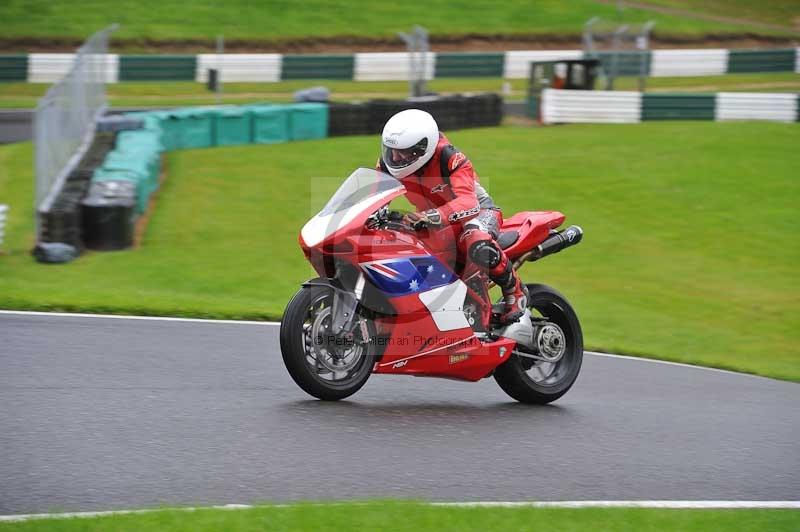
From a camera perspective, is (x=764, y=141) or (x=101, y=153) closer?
(x=101, y=153)

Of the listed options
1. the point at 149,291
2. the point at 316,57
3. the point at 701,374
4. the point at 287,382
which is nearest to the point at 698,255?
the point at 701,374

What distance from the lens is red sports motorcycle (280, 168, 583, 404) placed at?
262 inches

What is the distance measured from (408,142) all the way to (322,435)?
6.29 ft

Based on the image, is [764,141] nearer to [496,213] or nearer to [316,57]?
[316,57]

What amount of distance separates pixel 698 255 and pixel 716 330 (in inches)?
126

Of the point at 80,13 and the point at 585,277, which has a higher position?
the point at 80,13

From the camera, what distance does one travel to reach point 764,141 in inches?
888

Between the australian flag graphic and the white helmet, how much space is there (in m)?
0.60

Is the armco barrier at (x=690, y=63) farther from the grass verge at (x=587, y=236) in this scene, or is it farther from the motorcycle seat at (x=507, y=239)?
the motorcycle seat at (x=507, y=239)

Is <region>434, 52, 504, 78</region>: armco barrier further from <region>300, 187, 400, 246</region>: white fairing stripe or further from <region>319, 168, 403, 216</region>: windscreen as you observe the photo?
<region>300, 187, 400, 246</region>: white fairing stripe

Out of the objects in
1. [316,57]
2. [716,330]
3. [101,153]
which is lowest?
[716,330]

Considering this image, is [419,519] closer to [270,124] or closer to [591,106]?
[270,124]

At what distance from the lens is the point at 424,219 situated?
686cm

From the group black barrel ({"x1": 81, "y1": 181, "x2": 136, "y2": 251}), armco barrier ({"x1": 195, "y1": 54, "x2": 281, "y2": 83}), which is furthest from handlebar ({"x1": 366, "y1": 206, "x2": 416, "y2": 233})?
armco barrier ({"x1": 195, "y1": 54, "x2": 281, "y2": 83})
